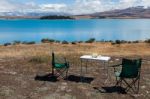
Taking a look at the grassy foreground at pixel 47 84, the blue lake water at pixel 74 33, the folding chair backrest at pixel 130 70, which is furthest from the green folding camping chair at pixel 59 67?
the blue lake water at pixel 74 33

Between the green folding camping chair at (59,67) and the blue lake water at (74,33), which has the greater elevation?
the green folding camping chair at (59,67)

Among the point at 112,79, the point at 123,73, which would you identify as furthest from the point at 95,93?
the point at 112,79

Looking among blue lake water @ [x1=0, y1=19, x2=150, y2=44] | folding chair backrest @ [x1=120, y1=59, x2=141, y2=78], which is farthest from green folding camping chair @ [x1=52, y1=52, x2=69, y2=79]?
blue lake water @ [x1=0, y1=19, x2=150, y2=44]

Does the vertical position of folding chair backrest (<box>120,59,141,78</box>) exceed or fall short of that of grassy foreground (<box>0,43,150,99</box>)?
it exceeds it

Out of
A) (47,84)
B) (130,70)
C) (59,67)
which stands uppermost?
(130,70)

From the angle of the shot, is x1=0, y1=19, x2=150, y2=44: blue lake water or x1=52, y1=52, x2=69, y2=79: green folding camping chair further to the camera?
x1=0, y1=19, x2=150, y2=44: blue lake water

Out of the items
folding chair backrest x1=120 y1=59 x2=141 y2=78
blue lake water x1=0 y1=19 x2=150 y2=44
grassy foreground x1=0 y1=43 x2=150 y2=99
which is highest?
folding chair backrest x1=120 y1=59 x2=141 y2=78

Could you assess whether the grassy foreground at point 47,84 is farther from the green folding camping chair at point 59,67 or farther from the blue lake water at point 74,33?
the blue lake water at point 74,33

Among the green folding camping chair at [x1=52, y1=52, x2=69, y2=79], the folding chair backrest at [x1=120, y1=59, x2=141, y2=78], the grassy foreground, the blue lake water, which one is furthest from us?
the blue lake water

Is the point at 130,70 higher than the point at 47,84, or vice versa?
the point at 130,70

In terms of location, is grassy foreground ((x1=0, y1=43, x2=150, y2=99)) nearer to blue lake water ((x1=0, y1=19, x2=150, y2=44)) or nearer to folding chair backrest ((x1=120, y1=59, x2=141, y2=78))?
folding chair backrest ((x1=120, y1=59, x2=141, y2=78))

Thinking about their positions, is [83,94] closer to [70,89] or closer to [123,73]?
[70,89]

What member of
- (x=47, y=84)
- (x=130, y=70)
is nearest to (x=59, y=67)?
(x=47, y=84)

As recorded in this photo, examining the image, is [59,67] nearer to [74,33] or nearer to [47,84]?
[47,84]
